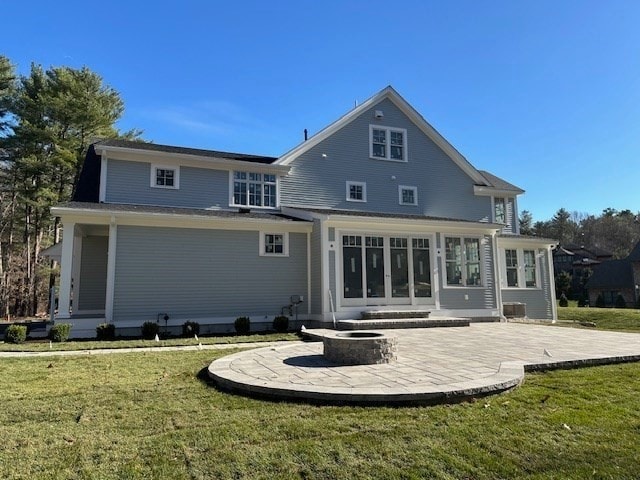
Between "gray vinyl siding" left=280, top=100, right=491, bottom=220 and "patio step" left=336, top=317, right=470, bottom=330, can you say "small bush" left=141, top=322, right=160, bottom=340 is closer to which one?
"patio step" left=336, top=317, right=470, bottom=330

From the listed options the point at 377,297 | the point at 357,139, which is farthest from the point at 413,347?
the point at 357,139

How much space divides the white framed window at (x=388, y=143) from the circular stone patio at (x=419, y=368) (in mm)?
9248

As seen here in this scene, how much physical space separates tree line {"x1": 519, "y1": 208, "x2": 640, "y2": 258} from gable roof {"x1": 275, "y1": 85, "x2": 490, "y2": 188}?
56.2 meters

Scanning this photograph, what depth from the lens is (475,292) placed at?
603 inches

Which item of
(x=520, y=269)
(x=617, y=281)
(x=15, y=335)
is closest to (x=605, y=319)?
(x=520, y=269)

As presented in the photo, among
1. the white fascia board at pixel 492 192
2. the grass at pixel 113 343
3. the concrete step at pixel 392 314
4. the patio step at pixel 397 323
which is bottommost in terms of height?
the grass at pixel 113 343

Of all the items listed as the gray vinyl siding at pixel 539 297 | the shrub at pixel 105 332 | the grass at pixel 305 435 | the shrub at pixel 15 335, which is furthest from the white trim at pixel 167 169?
the gray vinyl siding at pixel 539 297

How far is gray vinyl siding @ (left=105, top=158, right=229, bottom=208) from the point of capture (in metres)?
13.8

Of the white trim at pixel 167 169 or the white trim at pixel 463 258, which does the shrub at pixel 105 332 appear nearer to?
the white trim at pixel 167 169

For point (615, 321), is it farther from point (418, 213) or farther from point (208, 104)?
point (208, 104)

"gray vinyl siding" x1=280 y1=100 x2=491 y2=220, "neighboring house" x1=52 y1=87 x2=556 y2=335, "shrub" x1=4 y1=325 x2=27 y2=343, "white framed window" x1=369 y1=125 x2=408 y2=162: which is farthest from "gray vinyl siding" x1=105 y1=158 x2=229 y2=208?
"white framed window" x1=369 y1=125 x2=408 y2=162

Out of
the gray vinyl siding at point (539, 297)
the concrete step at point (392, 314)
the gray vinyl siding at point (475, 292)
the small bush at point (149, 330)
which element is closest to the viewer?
the small bush at point (149, 330)

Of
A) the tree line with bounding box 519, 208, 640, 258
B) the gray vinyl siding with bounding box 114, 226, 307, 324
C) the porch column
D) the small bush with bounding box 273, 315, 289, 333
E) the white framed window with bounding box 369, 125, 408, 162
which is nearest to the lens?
the porch column

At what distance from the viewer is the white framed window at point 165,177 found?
14211 mm
